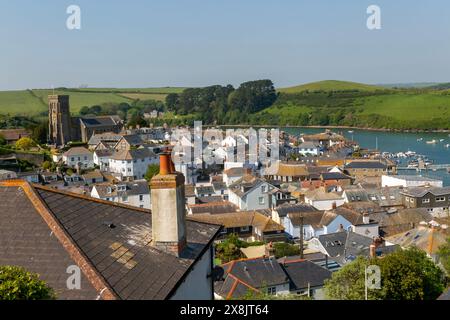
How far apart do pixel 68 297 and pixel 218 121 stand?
144879mm

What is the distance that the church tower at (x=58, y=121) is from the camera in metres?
76.1

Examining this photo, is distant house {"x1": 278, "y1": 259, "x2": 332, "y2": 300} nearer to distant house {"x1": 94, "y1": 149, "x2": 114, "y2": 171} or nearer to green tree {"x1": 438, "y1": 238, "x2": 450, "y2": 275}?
green tree {"x1": 438, "y1": 238, "x2": 450, "y2": 275}

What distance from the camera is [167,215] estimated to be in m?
7.01

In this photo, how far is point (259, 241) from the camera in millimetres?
A: 30359

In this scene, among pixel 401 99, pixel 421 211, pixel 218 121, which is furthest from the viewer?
pixel 218 121

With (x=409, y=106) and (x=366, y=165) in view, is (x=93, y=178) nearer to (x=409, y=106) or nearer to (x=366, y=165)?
(x=366, y=165)

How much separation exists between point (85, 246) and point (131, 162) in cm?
5004

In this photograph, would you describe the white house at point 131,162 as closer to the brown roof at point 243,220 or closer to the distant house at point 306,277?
the brown roof at point 243,220

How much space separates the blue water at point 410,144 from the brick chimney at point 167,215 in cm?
5082

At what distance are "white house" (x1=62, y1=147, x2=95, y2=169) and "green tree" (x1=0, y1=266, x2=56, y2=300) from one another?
54392 millimetres

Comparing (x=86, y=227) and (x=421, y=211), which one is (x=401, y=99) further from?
(x=86, y=227)

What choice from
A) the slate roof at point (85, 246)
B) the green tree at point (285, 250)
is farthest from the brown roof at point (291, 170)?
the slate roof at point (85, 246)

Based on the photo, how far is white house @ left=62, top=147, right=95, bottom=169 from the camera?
59.0m
